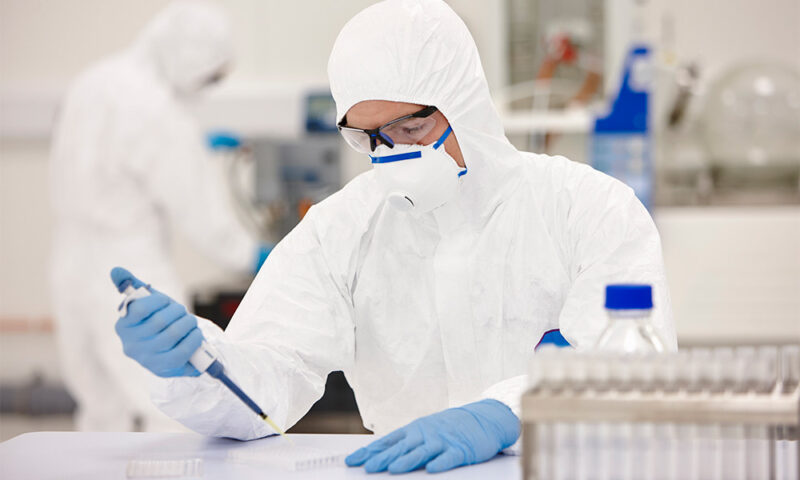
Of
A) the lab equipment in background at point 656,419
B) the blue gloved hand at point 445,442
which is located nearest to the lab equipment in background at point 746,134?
the blue gloved hand at point 445,442

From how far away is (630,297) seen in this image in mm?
790

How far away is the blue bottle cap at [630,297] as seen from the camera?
0.79 m

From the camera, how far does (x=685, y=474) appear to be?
2.24ft

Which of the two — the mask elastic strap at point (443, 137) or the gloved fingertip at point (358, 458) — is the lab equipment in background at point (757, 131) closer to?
the mask elastic strap at point (443, 137)

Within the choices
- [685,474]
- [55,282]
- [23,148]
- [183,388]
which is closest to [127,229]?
[55,282]

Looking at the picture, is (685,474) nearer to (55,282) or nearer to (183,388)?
(183,388)

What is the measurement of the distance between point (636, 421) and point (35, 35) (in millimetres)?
3556

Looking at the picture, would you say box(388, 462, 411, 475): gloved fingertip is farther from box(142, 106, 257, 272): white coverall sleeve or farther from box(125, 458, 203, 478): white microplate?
box(142, 106, 257, 272): white coverall sleeve

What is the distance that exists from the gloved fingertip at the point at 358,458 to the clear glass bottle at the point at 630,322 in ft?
0.86

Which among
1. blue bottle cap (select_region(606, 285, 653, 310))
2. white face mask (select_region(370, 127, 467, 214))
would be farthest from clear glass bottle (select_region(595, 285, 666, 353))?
white face mask (select_region(370, 127, 467, 214))

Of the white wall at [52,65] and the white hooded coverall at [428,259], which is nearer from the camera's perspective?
the white hooded coverall at [428,259]

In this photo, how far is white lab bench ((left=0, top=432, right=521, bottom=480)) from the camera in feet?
3.02

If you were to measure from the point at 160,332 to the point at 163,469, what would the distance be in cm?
16

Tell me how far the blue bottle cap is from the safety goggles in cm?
51
